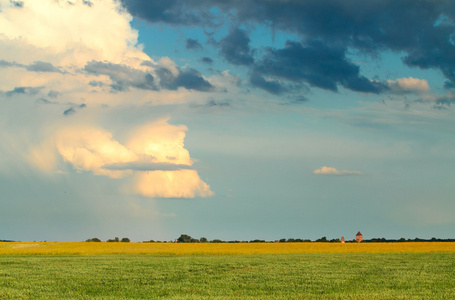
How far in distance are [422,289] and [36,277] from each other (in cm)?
2278

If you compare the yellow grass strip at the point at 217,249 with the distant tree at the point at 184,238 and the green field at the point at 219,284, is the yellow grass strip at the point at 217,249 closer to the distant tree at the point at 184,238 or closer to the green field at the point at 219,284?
the green field at the point at 219,284

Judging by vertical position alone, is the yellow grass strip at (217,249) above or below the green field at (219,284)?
above

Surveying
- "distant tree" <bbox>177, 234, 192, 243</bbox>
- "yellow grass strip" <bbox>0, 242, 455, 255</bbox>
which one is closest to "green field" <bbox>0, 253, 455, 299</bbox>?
"yellow grass strip" <bbox>0, 242, 455, 255</bbox>

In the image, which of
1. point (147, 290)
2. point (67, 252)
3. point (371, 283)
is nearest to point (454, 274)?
point (371, 283)

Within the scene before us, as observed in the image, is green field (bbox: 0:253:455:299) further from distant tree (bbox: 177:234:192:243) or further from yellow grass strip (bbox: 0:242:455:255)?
distant tree (bbox: 177:234:192:243)

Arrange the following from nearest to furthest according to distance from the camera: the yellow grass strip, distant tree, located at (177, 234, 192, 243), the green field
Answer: the green field → the yellow grass strip → distant tree, located at (177, 234, 192, 243)

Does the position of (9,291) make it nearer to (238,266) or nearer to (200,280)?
(200,280)

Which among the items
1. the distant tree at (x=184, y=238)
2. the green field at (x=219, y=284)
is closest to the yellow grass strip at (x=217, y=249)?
the green field at (x=219, y=284)

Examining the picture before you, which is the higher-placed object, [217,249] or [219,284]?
[217,249]

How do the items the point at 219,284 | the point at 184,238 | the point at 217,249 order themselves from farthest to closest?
the point at 184,238 → the point at 217,249 → the point at 219,284

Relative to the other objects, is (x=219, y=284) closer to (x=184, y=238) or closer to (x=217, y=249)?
(x=217, y=249)

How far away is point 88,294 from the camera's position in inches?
830

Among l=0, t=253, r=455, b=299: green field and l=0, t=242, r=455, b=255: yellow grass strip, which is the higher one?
l=0, t=242, r=455, b=255: yellow grass strip

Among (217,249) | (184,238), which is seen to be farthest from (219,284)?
(184,238)
